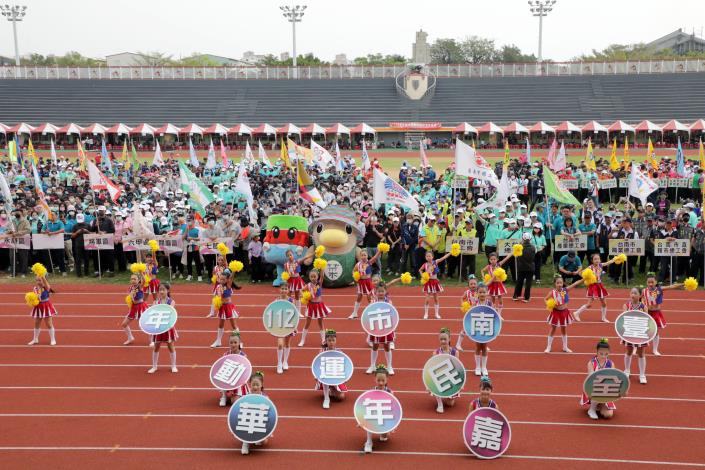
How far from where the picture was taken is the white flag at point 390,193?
18125mm

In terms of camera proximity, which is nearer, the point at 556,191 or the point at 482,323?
the point at 482,323

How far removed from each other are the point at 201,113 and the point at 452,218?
4758 cm

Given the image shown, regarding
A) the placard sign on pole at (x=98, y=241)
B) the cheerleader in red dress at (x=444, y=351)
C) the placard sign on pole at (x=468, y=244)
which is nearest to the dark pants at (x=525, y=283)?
the placard sign on pole at (x=468, y=244)

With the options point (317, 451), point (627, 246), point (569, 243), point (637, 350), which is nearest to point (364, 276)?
point (637, 350)

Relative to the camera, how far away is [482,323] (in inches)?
456

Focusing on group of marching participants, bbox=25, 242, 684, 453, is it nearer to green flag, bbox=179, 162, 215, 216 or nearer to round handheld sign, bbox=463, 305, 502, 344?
round handheld sign, bbox=463, 305, 502, 344

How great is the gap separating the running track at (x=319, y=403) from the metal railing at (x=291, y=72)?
177 ft

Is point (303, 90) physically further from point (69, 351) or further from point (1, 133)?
point (69, 351)

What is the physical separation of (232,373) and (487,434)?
3.66m

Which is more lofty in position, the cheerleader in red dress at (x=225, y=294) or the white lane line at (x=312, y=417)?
the cheerleader in red dress at (x=225, y=294)

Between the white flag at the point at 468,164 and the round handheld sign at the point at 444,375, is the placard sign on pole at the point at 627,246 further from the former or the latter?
the round handheld sign at the point at 444,375

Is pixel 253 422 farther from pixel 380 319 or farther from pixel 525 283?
pixel 525 283

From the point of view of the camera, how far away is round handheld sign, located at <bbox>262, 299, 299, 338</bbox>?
11828 mm

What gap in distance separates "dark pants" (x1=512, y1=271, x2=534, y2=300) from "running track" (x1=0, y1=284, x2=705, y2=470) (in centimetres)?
76
